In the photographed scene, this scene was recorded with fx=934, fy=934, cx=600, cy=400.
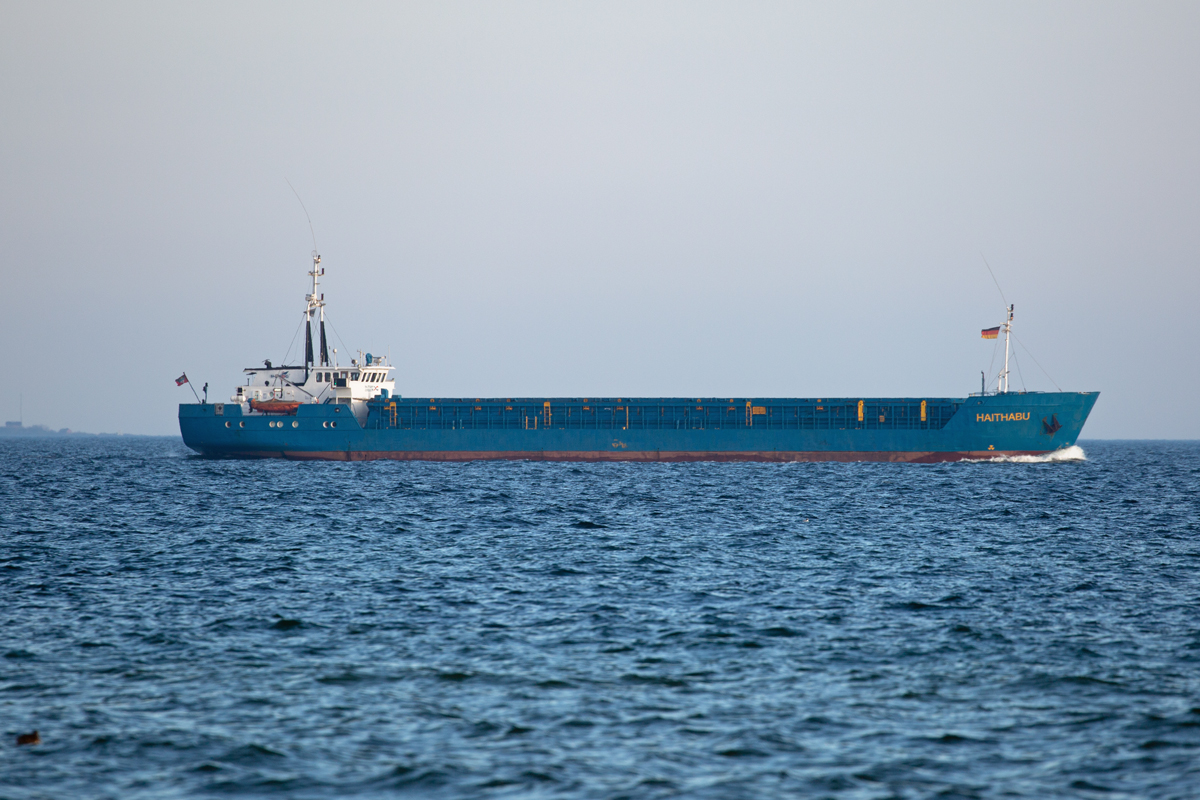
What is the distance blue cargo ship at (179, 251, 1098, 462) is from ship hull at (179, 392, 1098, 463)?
0.07m

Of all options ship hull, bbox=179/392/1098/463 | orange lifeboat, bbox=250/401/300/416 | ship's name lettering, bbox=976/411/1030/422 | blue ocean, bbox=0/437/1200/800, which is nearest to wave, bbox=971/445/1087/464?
A: ship hull, bbox=179/392/1098/463

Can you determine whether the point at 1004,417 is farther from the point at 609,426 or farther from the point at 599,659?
the point at 599,659

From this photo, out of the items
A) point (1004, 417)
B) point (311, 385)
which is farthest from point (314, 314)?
point (1004, 417)

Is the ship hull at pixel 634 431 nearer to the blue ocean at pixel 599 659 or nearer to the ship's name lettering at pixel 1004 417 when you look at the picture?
the ship's name lettering at pixel 1004 417

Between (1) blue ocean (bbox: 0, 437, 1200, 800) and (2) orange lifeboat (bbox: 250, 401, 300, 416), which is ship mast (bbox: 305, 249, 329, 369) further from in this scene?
(1) blue ocean (bbox: 0, 437, 1200, 800)

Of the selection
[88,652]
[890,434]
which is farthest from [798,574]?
[890,434]

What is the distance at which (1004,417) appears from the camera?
59.3m

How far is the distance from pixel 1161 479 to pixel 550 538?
166 feet

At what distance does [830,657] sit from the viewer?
1477 cm

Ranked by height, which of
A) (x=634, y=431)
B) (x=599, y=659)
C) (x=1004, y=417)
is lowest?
(x=599, y=659)

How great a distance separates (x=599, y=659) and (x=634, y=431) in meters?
48.8

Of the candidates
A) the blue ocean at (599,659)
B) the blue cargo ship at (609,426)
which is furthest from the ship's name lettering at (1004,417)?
the blue ocean at (599,659)

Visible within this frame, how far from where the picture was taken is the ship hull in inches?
2394

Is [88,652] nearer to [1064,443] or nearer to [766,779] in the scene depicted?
[766,779]
